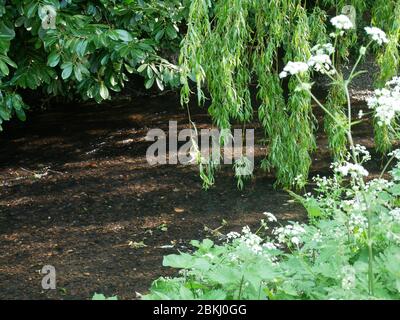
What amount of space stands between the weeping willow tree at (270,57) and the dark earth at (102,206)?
0.68m

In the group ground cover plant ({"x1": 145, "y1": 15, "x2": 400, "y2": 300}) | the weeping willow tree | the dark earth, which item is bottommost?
the dark earth

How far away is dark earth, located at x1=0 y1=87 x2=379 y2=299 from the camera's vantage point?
13.5 feet

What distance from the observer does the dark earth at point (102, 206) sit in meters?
4.13

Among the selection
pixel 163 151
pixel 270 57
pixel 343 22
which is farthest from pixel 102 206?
pixel 343 22

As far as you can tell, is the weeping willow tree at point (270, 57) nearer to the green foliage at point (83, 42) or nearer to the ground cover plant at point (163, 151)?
the ground cover plant at point (163, 151)

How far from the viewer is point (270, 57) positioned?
13.6ft

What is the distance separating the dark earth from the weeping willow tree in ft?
2.22

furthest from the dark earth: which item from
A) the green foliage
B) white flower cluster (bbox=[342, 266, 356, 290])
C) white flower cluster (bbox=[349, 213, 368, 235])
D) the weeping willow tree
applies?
white flower cluster (bbox=[342, 266, 356, 290])

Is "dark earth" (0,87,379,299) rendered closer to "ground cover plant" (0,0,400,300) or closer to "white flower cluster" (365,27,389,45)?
"ground cover plant" (0,0,400,300)

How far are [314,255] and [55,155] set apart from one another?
4342mm

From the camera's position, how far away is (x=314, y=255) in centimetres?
230

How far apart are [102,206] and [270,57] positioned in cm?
191
